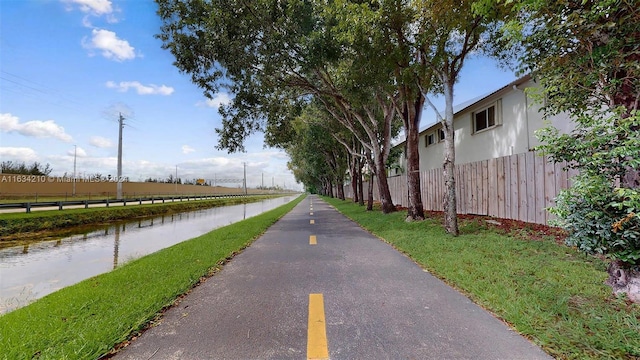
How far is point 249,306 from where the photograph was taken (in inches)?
168

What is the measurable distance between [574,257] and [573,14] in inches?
173

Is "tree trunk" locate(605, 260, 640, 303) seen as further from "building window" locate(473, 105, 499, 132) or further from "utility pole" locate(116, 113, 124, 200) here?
"utility pole" locate(116, 113, 124, 200)

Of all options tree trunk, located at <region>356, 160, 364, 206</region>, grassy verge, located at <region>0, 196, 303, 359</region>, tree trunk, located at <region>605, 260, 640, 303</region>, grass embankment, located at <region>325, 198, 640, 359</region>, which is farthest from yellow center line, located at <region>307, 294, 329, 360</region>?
tree trunk, located at <region>356, 160, 364, 206</region>

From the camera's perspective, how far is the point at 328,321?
3713mm

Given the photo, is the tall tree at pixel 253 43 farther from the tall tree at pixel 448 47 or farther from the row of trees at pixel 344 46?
the tall tree at pixel 448 47

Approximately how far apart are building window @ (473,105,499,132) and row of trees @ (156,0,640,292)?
2.49 meters

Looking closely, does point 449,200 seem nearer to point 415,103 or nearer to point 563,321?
point 415,103

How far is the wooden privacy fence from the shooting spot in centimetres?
862

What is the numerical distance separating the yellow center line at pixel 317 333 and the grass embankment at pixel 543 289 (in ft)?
6.85

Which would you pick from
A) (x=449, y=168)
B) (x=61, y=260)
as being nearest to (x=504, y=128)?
(x=449, y=168)

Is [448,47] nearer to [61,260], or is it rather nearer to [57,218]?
[61,260]

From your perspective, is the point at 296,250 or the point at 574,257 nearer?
the point at 574,257

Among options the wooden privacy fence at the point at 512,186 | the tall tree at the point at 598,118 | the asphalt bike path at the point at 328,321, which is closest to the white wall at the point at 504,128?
the wooden privacy fence at the point at 512,186

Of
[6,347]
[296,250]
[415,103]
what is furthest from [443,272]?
[415,103]
